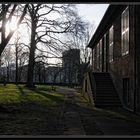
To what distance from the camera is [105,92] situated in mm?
23547

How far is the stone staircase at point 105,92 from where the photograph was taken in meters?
21.9

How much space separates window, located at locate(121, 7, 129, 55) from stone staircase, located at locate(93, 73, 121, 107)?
11.0ft

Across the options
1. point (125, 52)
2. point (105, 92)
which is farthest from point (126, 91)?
point (105, 92)

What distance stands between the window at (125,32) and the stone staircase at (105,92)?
3361 mm

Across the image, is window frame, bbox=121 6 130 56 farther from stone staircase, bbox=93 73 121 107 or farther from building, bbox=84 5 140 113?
stone staircase, bbox=93 73 121 107

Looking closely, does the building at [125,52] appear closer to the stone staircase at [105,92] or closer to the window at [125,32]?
the window at [125,32]

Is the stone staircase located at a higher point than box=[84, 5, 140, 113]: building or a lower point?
lower

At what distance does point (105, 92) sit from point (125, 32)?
5.01 m

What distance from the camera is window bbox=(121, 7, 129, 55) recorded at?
20.0m

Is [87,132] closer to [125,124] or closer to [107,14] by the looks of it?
[125,124]

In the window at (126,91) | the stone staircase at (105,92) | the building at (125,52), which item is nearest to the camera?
the building at (125,52)

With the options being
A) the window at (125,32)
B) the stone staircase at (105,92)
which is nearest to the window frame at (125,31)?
the window at (125,32)

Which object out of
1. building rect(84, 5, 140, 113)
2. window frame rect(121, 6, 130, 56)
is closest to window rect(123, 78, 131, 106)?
building rect(84, 5, 140, 113)

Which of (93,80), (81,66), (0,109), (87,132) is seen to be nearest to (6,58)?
(81,66)
